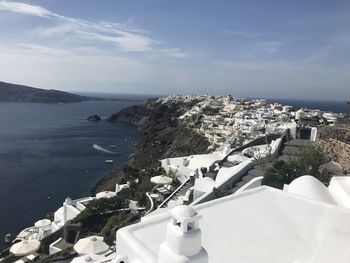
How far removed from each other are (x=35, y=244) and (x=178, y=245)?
16.3 metres

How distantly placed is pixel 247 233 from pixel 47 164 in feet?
148

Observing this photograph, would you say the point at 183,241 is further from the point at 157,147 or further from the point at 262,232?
the point at 157,147

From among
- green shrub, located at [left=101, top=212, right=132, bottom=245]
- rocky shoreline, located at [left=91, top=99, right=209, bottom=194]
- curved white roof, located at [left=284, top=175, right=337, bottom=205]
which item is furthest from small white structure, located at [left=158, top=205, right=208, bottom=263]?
rocky shoreline, located at [left=91, top=99, right=209, bottom=194]

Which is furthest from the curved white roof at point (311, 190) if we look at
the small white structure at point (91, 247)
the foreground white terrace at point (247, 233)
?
the small white structure at point (91, 247)

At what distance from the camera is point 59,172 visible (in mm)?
44594

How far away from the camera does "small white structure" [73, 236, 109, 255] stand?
14.7m

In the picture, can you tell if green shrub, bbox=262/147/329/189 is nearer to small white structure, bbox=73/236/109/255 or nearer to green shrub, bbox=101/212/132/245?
green shrub, bbox=101/212/132/245

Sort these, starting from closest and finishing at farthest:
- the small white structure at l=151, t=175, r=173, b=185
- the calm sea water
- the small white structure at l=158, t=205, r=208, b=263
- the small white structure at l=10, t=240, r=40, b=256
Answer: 1. the small white structure at l=158, t=205, r=208, b=263
2. the small white structure at l=10, t=240, r=40, b=256
3. the small white structure at l=151, t=175, r=173, b=185
4. the calm sea water

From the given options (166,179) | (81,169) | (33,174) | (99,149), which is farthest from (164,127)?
(166,179)

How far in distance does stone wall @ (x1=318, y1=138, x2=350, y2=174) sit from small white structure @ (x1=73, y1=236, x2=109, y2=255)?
36.0ft

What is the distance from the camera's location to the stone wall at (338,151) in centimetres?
1508

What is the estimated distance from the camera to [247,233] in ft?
25.4

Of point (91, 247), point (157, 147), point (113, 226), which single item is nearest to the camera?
point (91, 247)

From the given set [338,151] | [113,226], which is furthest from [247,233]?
[113,226]
